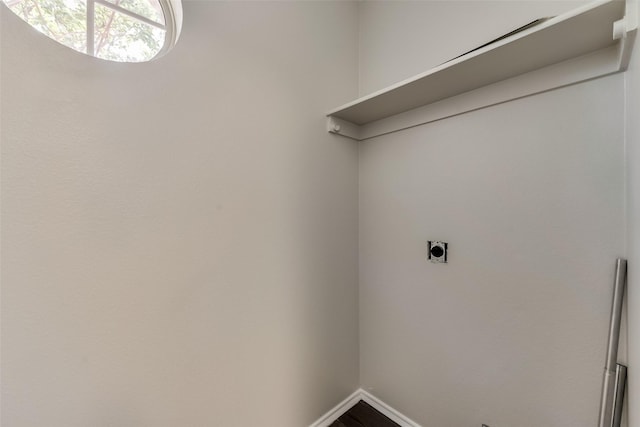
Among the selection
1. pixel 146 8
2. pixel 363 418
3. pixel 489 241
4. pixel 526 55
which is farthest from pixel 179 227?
pixel 363 418

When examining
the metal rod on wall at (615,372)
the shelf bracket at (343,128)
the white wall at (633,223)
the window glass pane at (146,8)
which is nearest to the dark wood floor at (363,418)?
the metal rod on wall at (615,372)

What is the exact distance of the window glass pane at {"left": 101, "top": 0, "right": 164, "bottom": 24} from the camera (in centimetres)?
93

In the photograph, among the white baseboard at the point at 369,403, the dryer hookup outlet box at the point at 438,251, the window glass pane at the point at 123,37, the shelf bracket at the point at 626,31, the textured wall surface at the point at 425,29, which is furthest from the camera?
the white baseboard at the point at 369,403

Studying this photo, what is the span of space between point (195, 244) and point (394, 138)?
1.28 m

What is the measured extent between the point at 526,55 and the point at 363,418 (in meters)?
2.12

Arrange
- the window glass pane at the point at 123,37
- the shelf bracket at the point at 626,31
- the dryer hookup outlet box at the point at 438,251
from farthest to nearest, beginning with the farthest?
the dryer hookup outlet box at the point at 438,251 → the window glass pane at the point at 123,37 → the shelf bracket at the point at 626,31

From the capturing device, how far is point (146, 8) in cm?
100

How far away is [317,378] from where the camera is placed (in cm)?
141

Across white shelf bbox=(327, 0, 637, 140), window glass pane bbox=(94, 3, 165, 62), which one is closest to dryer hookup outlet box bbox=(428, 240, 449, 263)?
white shelf bbox=(327, 0, 637, 140)

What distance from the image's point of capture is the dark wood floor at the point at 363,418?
1451mm

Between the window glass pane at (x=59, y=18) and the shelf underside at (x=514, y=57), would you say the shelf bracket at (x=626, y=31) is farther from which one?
the window glass pane at (x=59, y=18)

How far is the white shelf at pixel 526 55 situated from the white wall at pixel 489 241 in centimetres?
13

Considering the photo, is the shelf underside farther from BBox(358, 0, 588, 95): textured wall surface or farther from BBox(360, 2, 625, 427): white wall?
BBox(358, 0, 588, 95): textured wall surface

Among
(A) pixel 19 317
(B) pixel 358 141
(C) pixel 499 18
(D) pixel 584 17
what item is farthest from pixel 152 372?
(C) pixel 499 18
